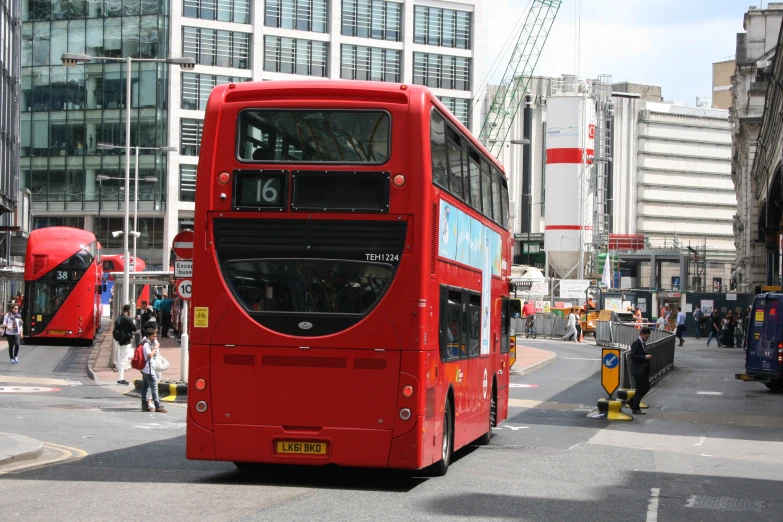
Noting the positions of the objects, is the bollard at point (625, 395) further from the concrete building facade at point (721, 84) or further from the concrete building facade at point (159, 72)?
the concrete building facade at point (721, 84)

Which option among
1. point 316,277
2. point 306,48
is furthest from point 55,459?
point 306,48

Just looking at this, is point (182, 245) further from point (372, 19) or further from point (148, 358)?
point (372, 19)

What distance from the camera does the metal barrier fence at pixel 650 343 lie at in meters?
29.2

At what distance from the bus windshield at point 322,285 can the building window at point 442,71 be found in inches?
2667

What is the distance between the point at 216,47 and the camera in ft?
243

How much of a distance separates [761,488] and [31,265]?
33502mm

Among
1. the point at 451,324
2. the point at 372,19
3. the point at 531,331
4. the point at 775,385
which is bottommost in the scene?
the point at 531,331

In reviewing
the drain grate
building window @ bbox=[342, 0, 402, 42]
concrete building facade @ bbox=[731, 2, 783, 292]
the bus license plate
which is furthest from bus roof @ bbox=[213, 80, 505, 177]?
building window @ bbox=[342, 0, 402, 42]

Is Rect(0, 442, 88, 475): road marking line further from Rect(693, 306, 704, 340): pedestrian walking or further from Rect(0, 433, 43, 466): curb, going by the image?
Rect(693, 306, 704, 340): pedestrian walking

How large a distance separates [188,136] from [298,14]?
1067 centimetres

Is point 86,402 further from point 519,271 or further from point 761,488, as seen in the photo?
point 519,271

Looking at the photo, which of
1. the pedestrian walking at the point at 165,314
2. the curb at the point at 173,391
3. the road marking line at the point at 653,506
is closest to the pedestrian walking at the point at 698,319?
the pedestrian walking at the point at 165,314

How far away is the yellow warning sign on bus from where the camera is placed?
11.8 meters

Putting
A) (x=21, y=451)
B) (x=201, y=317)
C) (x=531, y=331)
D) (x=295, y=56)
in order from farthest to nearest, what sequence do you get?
(x=295, y=56) < (x=531, y=331) < (x=21, y=451) < (x=201, y=317)
